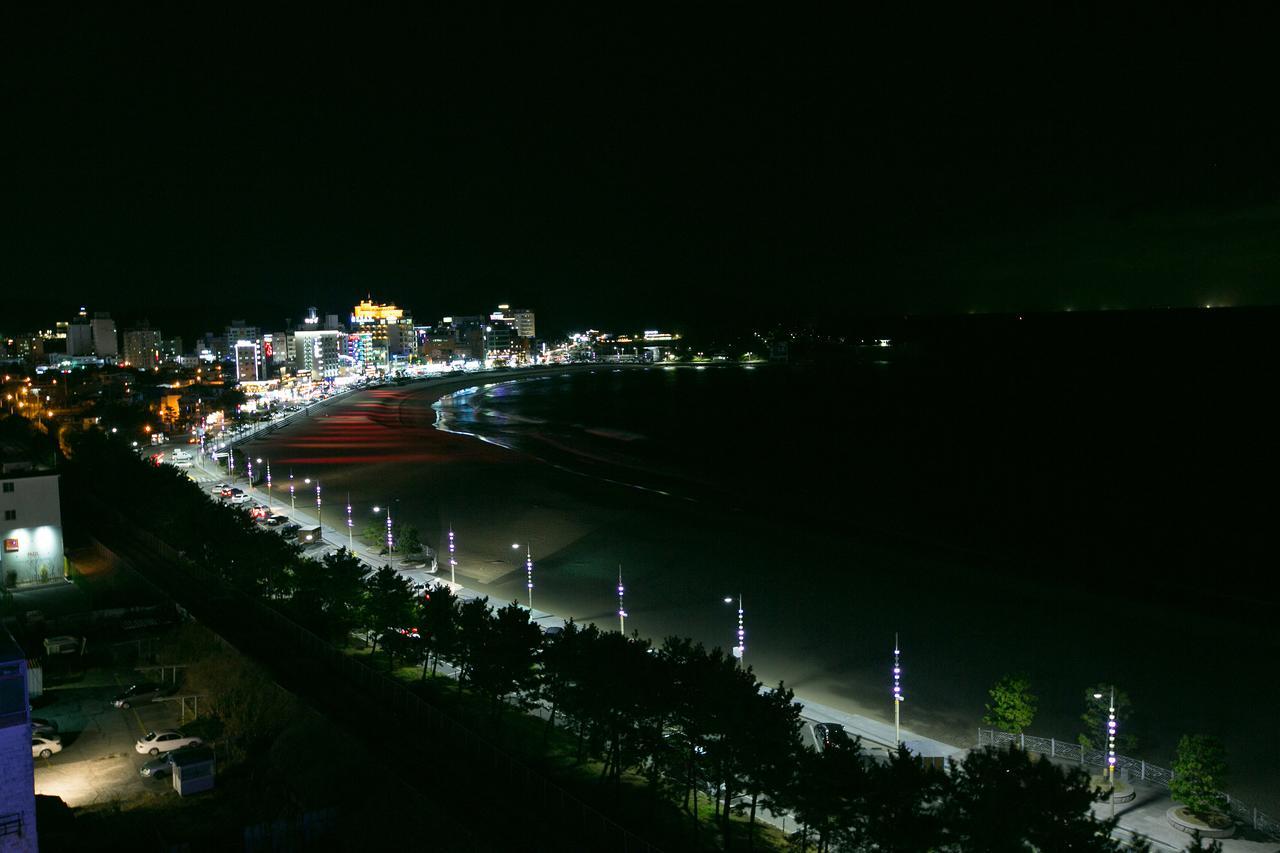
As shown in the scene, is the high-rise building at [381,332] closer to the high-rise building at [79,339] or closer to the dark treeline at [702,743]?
the high-rise building at [79,339]

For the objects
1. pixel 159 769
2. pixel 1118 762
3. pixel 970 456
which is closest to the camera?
pixel 159 769

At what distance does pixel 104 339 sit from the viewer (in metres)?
138

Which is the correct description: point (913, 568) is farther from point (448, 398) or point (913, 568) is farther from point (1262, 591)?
point (448, 398)

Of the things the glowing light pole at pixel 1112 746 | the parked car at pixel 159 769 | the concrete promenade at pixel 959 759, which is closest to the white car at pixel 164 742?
the parked car at pixel 159 769

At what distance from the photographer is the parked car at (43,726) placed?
11547 millimetres

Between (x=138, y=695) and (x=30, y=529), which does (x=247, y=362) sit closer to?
(x=30, y=529)

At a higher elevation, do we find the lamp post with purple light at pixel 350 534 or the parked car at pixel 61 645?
the parked car at pixel 61 645

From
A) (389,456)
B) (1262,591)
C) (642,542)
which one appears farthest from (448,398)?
(1262,591)

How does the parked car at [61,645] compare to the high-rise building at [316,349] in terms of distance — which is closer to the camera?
the parked car at [61,645]

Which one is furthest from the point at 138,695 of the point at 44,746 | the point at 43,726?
the point at 44,746

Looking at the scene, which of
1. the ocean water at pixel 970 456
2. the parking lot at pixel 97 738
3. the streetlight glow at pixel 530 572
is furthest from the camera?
the ocean water at pixel 970 456

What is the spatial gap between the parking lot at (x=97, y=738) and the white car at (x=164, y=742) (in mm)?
98

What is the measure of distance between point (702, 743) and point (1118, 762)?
5.64 metres

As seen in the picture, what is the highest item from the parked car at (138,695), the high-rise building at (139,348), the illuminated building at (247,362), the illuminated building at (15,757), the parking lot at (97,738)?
the high-rise building at (139,348)
